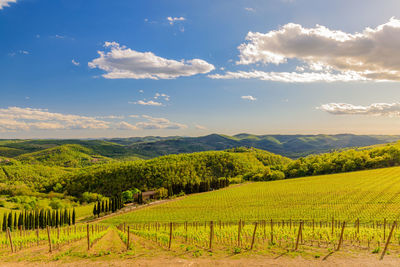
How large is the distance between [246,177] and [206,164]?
1961 inches

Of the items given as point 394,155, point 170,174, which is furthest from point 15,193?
point 394,155

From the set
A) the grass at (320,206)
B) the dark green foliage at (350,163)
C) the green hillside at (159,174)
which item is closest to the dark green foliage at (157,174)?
the green hillside at (159,174)

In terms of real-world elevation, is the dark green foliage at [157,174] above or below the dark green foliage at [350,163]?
below

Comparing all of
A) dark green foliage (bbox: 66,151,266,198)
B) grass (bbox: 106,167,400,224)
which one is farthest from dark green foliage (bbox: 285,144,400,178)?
grass (bbox: 106,167,400,224)

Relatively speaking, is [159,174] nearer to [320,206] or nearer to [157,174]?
[157,174]

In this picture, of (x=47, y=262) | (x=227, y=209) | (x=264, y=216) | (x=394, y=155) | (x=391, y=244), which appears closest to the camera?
(x=47, y=262)

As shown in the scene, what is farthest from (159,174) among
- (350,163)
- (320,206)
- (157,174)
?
(320,206)

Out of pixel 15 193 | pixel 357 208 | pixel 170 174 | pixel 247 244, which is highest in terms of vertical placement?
pixel 247 244

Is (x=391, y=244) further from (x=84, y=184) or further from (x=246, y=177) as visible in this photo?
(x=84, y=184)

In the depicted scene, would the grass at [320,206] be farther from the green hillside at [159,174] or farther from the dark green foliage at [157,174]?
the dark green foliage at [157,174]

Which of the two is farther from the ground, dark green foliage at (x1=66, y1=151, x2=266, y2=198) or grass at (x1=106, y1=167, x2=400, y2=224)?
grass at (x1=106, y1=167, x2=400, y2=224)

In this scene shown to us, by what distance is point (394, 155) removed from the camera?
389ft

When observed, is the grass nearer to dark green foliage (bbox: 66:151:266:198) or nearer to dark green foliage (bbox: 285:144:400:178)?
dark green foliage (bbox: 285:144:400:178)

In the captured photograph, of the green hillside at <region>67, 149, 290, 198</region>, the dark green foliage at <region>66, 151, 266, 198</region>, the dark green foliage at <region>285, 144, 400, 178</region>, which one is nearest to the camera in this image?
the dark green foliage at <region>285, 144, 400, 178</region>
